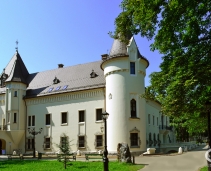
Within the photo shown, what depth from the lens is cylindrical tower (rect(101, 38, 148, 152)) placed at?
94.2 ft

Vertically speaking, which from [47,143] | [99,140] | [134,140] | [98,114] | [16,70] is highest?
[16,70]

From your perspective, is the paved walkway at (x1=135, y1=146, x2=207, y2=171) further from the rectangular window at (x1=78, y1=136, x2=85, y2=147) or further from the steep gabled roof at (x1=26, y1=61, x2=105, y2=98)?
the steep gabled roof at (x1=26, y1=61, x2=105, y2=98)

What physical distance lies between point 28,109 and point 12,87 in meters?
3.57

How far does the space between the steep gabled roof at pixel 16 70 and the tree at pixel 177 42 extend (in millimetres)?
27882

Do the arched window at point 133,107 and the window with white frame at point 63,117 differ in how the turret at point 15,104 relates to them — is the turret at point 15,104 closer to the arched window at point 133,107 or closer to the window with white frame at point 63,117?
the window with white frame at point 63,117

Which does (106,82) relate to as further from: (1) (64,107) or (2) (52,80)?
(2) (52,80)

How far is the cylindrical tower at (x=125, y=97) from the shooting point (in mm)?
28703

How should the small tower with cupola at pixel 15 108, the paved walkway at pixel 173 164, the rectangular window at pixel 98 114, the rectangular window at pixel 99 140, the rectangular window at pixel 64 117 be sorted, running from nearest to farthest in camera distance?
the paved walkway at pixel 173 164 < the rectangular window at pixel 99 140 < the rectangular window at pixel 98 114 < the rectangular window at pixel 64 117 < the small tower with cupola at pixel 15 108

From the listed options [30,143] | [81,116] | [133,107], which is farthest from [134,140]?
[30,143]

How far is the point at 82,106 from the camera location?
33219mm

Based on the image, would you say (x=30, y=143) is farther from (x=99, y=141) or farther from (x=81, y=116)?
(x=99, y=141)

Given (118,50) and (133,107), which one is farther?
(118,50)

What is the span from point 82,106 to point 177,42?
904 inches

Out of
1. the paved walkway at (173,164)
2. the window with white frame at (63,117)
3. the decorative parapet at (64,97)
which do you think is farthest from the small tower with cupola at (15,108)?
the paved walkway at (173,164)
